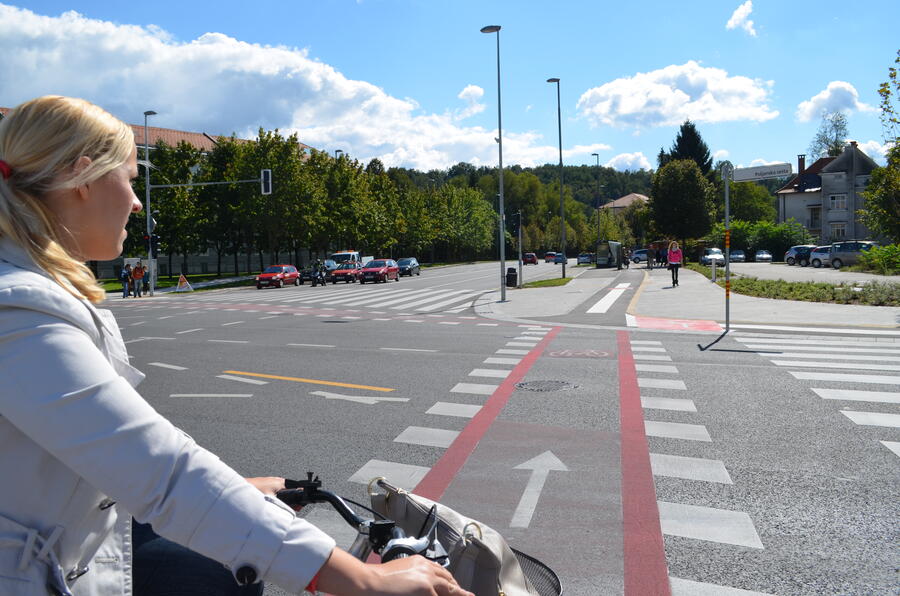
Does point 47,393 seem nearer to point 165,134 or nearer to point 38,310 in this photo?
point 38,310

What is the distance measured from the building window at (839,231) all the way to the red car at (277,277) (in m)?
61.0

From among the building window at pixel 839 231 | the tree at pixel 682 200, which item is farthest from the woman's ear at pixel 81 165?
the building window at pixel 839 231

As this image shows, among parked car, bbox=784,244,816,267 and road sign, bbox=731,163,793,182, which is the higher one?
road sign, bbox=731,163,793,182

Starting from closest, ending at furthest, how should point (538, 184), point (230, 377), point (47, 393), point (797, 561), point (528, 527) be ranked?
point (47, 393), point (797, 561), point (528, 527), point (230, 377), point (538, 184)

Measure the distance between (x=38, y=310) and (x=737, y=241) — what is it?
77365mm

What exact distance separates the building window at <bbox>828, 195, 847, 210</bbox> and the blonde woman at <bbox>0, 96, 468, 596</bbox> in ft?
288

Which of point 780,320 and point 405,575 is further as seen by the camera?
point 780,320

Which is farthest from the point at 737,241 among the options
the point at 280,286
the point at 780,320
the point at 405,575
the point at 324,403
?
the point at 405,575

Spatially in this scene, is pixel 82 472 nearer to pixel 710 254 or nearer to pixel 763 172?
pixel 763 172

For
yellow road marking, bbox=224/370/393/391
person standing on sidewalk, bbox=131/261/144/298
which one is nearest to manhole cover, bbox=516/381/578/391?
yellow road marking, bbox=224/370/393/391

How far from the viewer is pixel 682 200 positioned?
215 ft

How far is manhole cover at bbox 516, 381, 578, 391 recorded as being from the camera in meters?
8.98

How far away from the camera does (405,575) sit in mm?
1419

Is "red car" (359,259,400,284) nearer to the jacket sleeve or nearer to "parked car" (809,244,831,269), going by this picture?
"parked car" (809,244,831,269)
